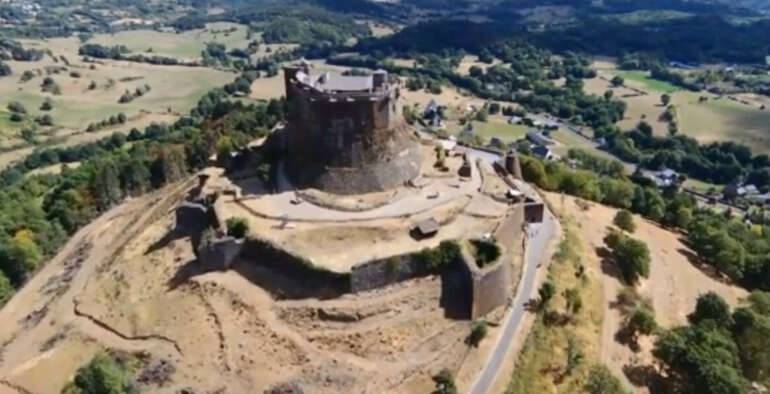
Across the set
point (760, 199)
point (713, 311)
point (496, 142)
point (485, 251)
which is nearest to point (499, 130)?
point (496, 142)

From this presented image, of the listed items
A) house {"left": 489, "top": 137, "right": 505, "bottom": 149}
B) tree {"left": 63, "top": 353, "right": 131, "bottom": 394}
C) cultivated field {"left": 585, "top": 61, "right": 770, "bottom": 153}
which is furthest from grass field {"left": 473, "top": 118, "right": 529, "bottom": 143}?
tree {"left": 63, "top": 353, "right": 131, "bottom": 394}

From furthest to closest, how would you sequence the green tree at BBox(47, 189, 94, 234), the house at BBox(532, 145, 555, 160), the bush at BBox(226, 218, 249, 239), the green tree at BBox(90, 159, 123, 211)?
the house at BBox(532, 145, 555, 160), the green tree at BBox(90, 159, 123, 211), the green tree at BBox(47, 189, 94, 234), the bush at BBox(226, 218, 249, 239)

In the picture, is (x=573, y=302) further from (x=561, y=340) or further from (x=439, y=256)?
(x=439, y=256)

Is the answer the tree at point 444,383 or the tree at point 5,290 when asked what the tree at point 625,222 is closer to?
the tree at point 444,383

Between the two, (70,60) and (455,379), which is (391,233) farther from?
(70,60)

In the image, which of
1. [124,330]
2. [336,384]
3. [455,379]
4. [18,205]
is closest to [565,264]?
[455,379]

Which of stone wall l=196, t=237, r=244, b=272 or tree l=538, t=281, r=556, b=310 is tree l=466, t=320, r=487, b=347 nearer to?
tree l=538, t=281, r=556, b=310
